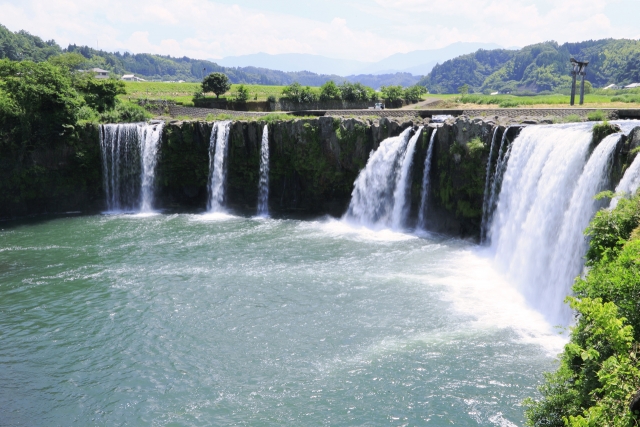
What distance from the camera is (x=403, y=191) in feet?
121

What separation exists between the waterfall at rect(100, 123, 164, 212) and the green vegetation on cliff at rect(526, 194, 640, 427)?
3727 centimetres

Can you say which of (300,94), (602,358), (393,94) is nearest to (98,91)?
(300,94)

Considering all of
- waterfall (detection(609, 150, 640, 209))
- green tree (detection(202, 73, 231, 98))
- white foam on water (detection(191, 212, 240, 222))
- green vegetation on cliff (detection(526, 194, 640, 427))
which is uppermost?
green tree (detection(202, 73, 231, 98))

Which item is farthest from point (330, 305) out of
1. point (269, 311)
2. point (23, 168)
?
point (23, 168)

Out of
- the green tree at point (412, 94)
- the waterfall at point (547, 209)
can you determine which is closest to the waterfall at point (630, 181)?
the waterfall at point (547, 209)

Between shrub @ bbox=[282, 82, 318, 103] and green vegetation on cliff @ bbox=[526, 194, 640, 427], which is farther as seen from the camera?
shrub @ bbox=[282, 82, 318, 103]

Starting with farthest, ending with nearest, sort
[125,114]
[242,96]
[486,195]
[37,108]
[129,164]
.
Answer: [242,96] < [125,114] < [129,164] < [37,108] < [486,195]

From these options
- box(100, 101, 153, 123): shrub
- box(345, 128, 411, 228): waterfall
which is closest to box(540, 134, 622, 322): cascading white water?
box(345, 128, 411, 228): waterfall

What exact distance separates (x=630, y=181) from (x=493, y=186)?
1197 centimetres

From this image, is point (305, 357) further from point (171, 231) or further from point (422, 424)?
point (171, 231)

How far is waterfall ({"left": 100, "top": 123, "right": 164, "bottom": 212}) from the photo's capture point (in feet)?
146

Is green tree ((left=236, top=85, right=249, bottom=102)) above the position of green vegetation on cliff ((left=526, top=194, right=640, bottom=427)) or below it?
above

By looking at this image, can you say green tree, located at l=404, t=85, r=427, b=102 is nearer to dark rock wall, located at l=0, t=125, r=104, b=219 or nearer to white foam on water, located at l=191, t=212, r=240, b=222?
white foam on water, located at l=191, t=212, r=240, b=222

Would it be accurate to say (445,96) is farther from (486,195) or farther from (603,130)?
(603,130)
